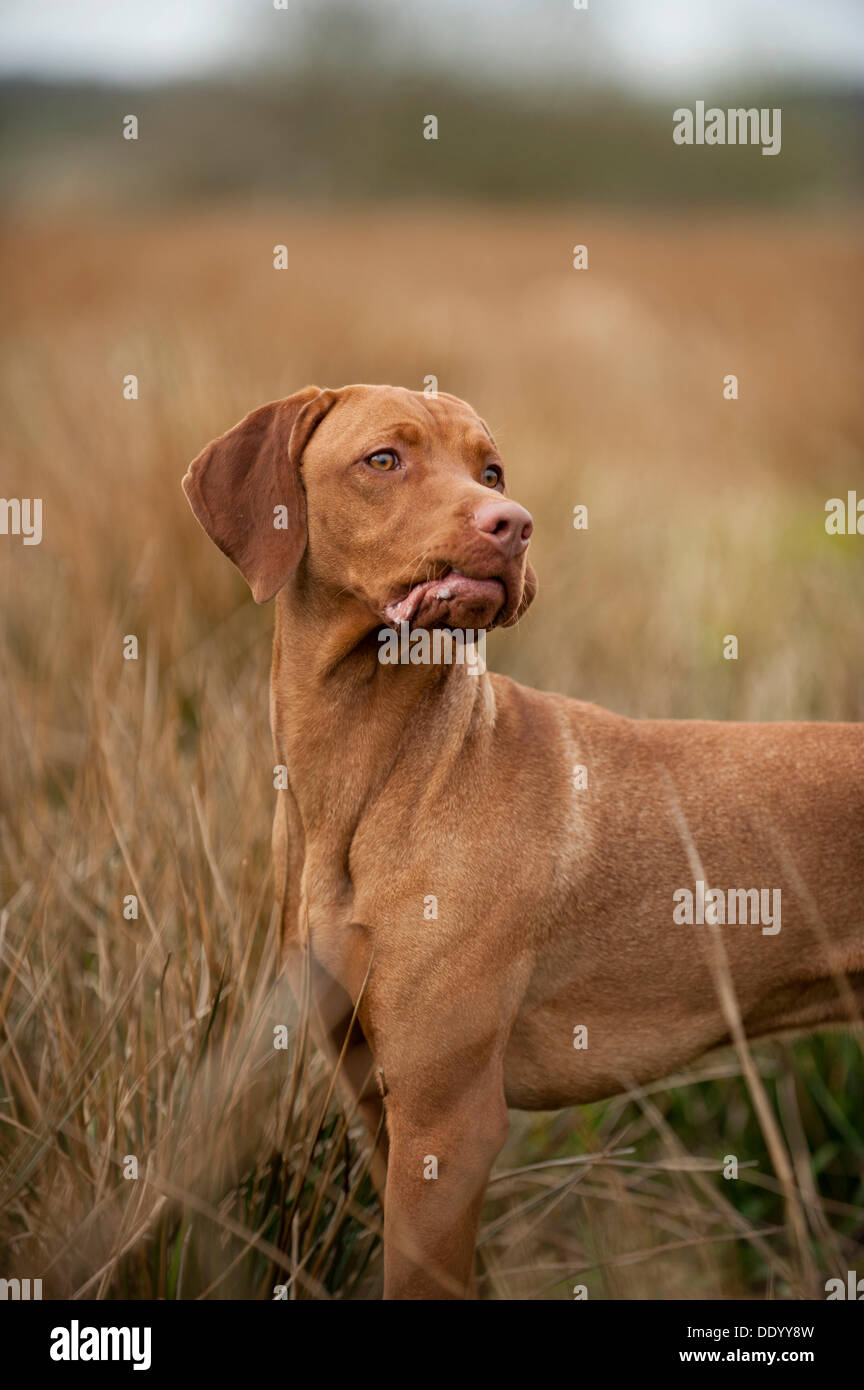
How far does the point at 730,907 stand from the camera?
10.1ft

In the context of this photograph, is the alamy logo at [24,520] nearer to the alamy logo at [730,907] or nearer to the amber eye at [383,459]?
the amber eye at [383,459]

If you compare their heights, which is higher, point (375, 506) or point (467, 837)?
point (375, 506)

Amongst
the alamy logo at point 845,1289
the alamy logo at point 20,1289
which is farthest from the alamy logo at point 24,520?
the alamy logo at point 845,1289

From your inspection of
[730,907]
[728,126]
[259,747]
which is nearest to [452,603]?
[730,907]

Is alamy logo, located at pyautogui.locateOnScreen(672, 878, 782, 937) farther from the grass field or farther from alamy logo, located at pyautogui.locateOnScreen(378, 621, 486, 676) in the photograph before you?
alamy logo, located at pyautogui.locateOnScreen(378, 621, 486, 676)

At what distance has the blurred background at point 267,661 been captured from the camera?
306cm

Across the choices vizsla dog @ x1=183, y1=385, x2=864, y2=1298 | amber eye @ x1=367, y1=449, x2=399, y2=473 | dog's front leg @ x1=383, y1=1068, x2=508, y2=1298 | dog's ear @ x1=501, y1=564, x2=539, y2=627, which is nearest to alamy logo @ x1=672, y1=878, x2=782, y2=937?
vizsla dog @ x1=183, y1=385, x2=864, y2=1298

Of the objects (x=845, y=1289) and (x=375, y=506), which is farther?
(x=845, y=1289)

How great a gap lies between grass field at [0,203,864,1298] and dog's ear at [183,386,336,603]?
31.7 inches

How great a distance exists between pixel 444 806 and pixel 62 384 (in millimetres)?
6067

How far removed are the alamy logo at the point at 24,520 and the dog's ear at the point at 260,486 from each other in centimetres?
373
